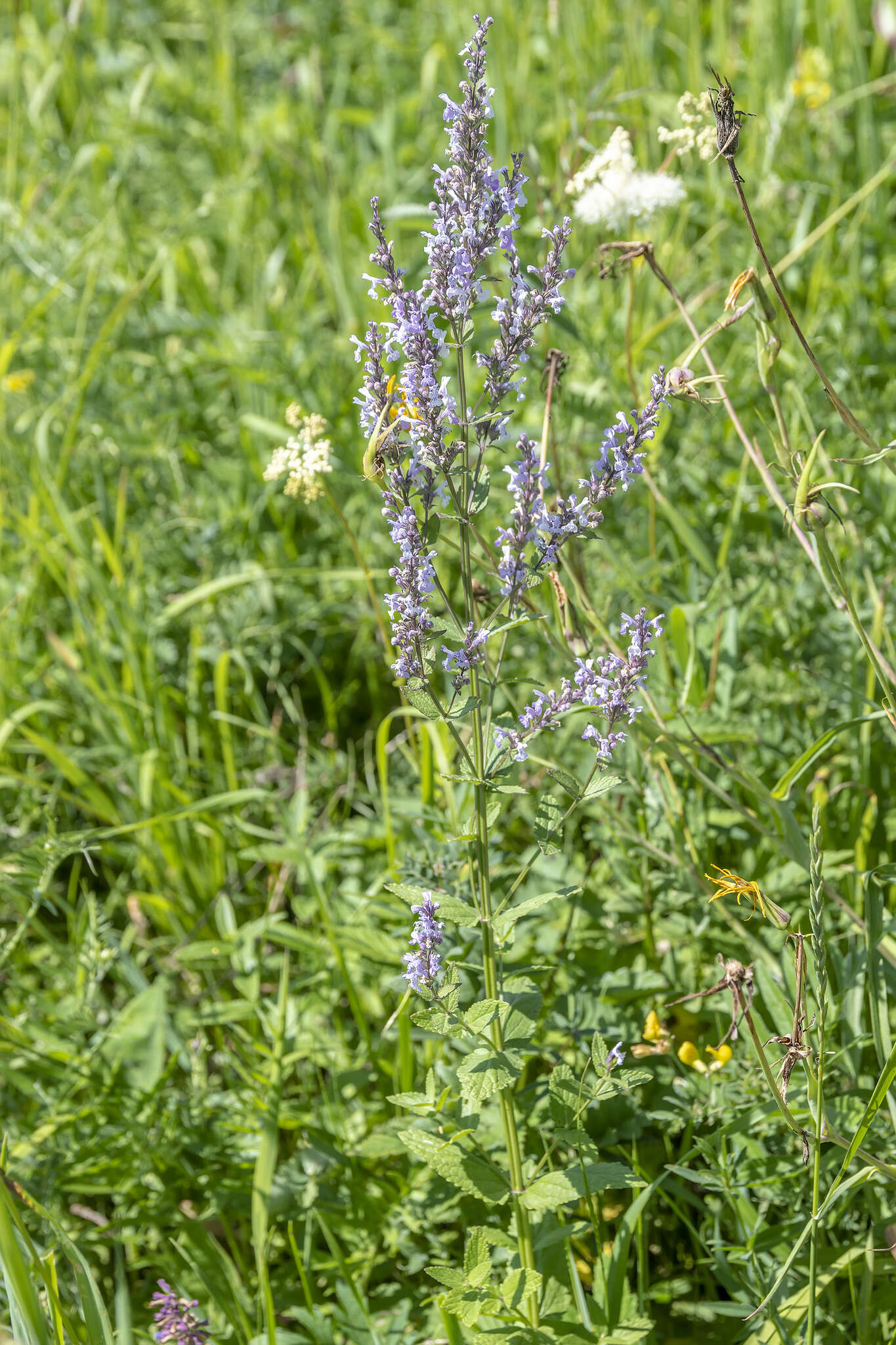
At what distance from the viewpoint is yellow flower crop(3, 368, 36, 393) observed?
3.80m

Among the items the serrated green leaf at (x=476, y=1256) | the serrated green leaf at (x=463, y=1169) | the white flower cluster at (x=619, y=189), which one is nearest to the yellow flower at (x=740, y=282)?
the white flower cluster at (x=619, y=189)

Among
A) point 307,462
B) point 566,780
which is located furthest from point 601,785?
point 307,462

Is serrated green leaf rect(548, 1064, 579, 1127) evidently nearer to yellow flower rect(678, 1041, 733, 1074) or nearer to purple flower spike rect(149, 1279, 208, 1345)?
yellow flower rect(678, 1041, 733, 1074)

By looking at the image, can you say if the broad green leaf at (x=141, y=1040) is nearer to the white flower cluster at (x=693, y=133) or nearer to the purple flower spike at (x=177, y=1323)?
the purple flower spike at (x=177, y=1323)

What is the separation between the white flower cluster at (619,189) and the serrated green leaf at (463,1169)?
5.87 ft

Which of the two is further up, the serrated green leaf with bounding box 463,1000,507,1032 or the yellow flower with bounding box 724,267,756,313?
the yellow flower with bounding box 724,267,756,313

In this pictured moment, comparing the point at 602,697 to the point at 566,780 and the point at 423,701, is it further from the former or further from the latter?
the point at 423,701

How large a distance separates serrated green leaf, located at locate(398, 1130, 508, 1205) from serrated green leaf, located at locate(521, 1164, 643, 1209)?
0.17 feet

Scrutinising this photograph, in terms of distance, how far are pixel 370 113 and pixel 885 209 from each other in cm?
221

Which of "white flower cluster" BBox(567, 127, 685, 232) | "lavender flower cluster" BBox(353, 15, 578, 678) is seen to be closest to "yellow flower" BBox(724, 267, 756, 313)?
"lavender flower cluster" BBox(353, 15, 578, 678)

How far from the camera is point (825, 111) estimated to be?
12.5 feet

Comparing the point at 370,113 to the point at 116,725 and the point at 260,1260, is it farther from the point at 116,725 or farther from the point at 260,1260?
the point at 260,1260

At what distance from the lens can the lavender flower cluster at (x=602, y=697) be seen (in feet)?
4.76

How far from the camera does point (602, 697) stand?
1.47 meters
